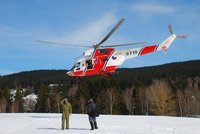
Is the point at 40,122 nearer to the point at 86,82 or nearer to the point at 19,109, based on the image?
the point at 86,82

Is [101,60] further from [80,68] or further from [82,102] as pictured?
[82,102]

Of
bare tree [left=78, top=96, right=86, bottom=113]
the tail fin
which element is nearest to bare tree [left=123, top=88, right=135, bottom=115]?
bare tree [left=78, top=96, right=86, bottom=113]

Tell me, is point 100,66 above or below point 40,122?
above

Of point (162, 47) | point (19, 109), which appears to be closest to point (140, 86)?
point (19, 109)

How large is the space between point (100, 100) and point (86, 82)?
1204 cm

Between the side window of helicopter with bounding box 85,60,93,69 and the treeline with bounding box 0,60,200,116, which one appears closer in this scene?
the side window of helicopter with bounding box 85,60,93,69

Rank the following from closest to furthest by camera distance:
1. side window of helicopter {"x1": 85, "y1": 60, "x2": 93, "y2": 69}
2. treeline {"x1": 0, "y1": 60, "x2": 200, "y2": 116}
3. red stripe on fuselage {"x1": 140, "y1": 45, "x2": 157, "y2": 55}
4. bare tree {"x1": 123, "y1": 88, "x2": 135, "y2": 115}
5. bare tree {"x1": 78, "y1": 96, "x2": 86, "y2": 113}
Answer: side window of helicopter {"x1": 85, "y1": 60, "x2": 93, "y2": 69} < red stripe on fuselage {"x1": 140, "y1": 45, "x2": 157, "y2": 55} < treeline {"x1": 0, "y1": 60, "x2": 200, "y2": 116} < bare tree {"x1": 123, "y1": 88, "x2": 135, "y2": 115} < bare tree {"x1": 78, "y1": 96, "x2": 86, "y2": 113}

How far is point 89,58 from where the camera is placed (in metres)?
32.9

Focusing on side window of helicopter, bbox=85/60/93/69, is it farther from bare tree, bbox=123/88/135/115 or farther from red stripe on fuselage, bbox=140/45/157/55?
bare tree, bbox=123/88/135/115

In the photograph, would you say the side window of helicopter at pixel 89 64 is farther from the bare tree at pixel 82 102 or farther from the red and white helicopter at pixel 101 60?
the bare tree at pixel 82 102

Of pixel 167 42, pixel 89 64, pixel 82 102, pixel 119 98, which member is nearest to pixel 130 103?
pixel 119 98

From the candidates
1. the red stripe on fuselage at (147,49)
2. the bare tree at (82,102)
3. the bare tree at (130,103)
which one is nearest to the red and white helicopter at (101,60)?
the red stripe on fuselage at (147,49)

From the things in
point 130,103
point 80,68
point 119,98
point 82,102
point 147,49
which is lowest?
point 130,103

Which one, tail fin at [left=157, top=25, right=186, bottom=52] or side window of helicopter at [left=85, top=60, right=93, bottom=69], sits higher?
tail fin at [left=157, top=25, right=186, bottom=52]
